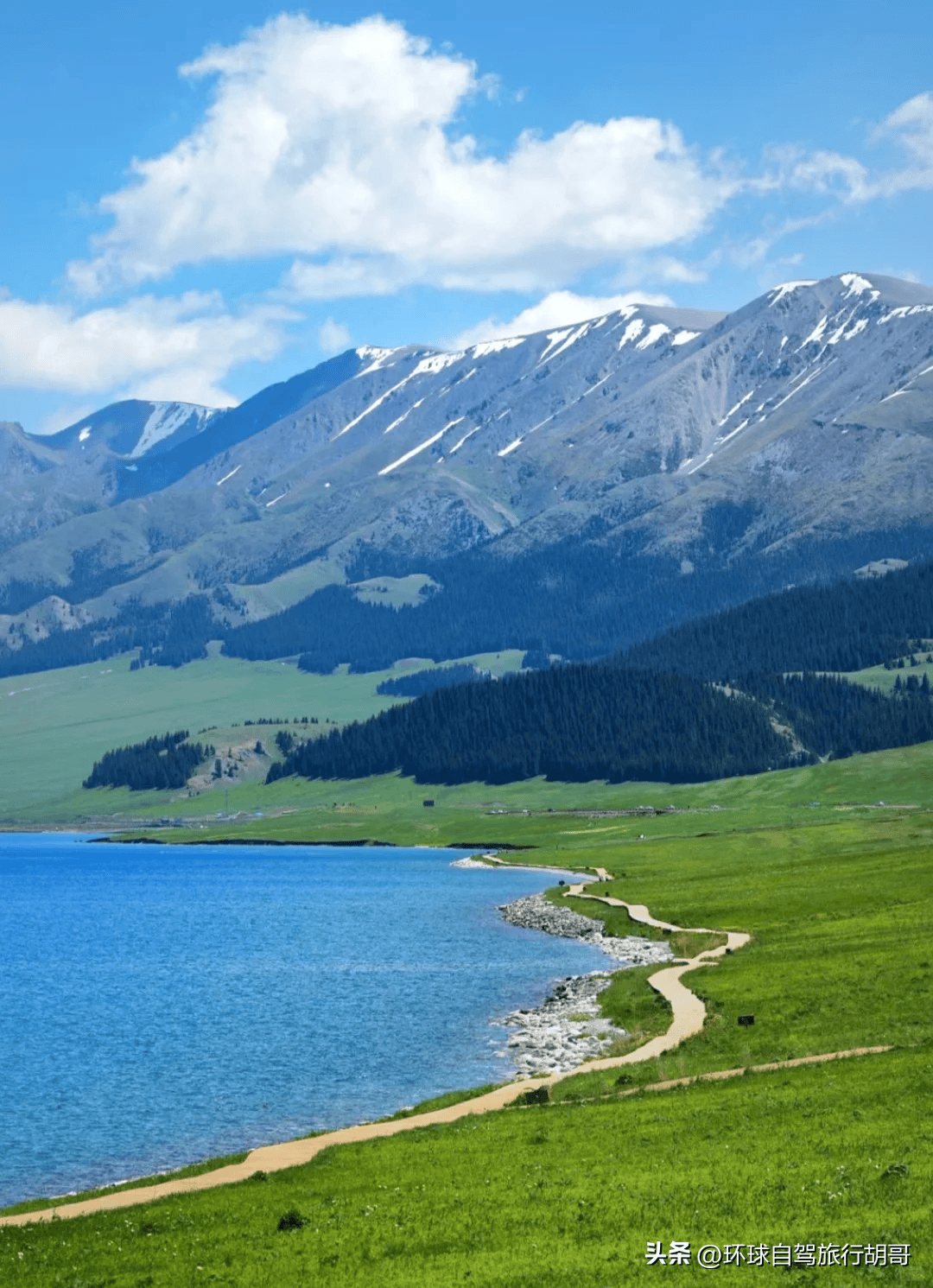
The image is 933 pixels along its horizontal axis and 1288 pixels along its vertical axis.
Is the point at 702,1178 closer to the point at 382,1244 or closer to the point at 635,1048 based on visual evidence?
the point at 382,1244

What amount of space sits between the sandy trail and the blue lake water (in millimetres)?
6544

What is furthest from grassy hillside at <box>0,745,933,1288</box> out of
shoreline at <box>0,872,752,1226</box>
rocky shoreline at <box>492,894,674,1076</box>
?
rocky shoreline at <box>492,894,674,1076</box>

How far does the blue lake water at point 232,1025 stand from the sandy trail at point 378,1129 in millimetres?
6544

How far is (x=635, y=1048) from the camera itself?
6725 centimetres

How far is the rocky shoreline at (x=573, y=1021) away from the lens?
70.6 metres

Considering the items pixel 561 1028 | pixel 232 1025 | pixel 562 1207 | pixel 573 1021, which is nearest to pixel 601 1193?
pixel 562 1207

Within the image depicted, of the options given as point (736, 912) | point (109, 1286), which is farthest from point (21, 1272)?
point (736, 912)

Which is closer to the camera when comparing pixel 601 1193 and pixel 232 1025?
pixel 601 1193

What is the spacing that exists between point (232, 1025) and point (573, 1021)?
21.3m

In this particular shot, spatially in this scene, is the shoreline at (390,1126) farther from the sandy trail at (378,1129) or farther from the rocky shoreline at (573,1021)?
the rocky shoreline at (573,1021)

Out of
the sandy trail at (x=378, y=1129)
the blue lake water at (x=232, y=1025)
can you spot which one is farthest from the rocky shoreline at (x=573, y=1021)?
the sandy trail at (x=378, y=1129)

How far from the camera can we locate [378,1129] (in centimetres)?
5309

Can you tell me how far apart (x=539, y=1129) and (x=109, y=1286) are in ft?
58.0

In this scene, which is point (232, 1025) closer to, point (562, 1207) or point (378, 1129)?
point (378, 1129)
